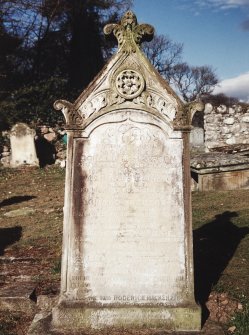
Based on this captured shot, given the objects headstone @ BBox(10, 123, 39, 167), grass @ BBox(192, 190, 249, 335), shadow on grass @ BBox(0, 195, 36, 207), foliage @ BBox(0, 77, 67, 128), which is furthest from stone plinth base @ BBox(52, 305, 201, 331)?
foliage @ BBox(0, 77, 67, 128)

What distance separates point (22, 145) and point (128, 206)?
13.2 meters

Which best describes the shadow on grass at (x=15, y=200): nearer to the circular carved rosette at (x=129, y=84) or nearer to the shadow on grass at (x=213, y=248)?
the shadow on grass at (x=213, y=248)

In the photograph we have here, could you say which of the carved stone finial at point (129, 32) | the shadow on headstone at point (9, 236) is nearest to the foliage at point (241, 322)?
the carved stone finial at point (129, 32)

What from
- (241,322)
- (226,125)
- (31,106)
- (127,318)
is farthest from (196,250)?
(31,106)

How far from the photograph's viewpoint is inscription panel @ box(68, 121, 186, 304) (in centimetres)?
410

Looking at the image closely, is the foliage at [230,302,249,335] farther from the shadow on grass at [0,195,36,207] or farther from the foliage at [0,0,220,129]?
the foliage at [0,0,220,129]

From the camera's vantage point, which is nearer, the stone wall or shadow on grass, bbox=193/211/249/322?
shadow on grass, bbox=193/211/249/322

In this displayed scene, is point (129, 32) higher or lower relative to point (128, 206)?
higher

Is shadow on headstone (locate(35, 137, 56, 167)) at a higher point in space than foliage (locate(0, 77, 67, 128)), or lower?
lower

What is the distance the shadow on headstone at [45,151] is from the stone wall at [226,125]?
674cm

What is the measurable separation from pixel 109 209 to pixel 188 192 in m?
0.80

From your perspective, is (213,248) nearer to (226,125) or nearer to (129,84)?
(129,84)

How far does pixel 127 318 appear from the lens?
13.5 ft

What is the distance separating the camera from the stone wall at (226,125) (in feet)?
57.4
